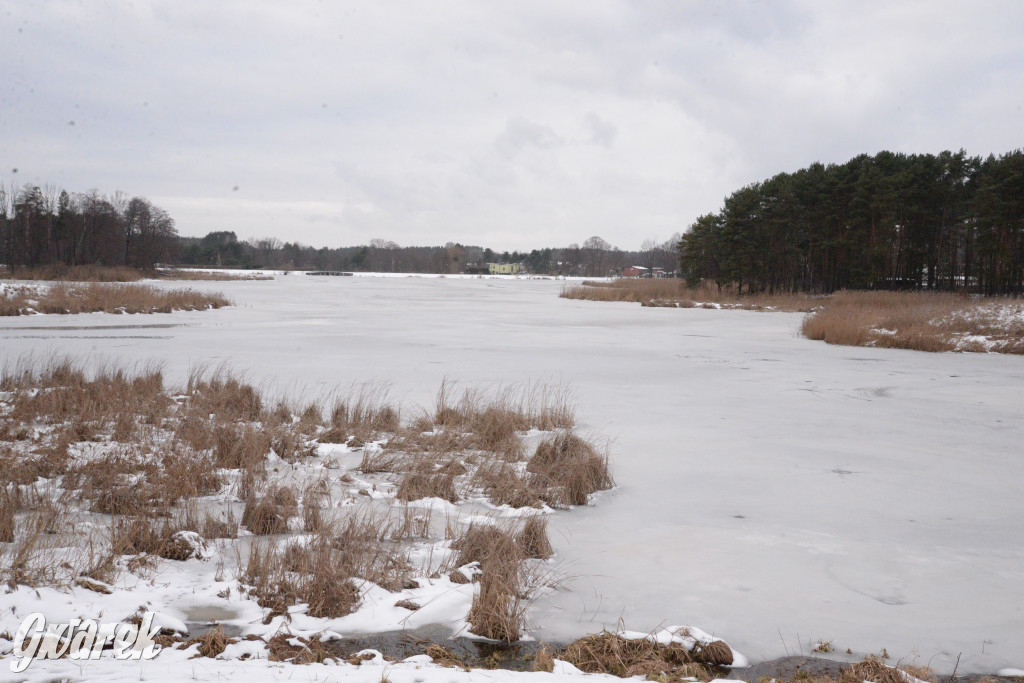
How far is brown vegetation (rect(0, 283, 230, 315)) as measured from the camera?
25656 mm

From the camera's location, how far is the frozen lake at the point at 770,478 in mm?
4215

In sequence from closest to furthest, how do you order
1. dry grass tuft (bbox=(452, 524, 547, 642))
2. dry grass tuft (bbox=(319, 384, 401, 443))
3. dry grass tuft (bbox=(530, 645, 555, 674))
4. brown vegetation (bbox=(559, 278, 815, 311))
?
dry grass tuft (bbox=(530, 645, 555, 674)) < dry grass tuft (bbox=(452, 524, 547, 642)) < dry grass tuft (bbox=(319, 384, 401, 443)) < brown vegetation (bbox=(559, 278, 815, 311))

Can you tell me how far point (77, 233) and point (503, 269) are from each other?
119 m

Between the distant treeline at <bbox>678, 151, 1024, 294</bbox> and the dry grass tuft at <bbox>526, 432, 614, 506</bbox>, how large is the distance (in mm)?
36536

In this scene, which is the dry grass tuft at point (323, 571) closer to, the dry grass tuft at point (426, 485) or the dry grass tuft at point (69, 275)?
the dry grass tuft at point (426, 485)

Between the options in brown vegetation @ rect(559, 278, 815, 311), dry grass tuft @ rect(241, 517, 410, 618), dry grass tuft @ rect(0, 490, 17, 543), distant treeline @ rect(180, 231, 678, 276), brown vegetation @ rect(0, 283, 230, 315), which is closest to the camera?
dry grass tuft @ rect(241, 517, 410, 618)

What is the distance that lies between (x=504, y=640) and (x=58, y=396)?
25.0ft

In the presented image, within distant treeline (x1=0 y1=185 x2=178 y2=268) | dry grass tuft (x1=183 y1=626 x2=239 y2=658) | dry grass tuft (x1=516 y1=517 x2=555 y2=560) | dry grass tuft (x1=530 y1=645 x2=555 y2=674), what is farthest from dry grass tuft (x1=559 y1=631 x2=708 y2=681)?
distant treeline (x1=0 y1=185 x2=178 y2=268)

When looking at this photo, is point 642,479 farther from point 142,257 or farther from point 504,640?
point 142,257

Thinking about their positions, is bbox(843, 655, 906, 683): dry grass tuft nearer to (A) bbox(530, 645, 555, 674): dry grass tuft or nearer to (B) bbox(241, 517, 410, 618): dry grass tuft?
(A) bbox(530, 645, 555, 674): dry grass tuft

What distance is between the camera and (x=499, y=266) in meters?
185

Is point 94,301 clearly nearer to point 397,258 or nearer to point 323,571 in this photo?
point 323,571

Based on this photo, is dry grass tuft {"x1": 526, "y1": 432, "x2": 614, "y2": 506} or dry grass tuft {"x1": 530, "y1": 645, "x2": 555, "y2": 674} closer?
dry grass tuft {"x1": 530, "y1": 645, "x2": 555, "y2": 674}

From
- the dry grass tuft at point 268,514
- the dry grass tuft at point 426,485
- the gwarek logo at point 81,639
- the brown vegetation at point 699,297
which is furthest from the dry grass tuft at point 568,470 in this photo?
the brown vegetation at point 699,297
